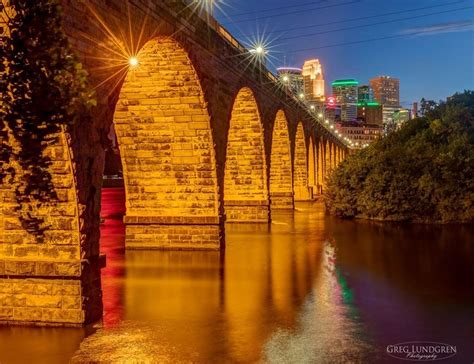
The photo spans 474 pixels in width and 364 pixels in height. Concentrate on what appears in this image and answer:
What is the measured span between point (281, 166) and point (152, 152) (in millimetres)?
16663

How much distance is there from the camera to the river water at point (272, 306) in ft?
26.4

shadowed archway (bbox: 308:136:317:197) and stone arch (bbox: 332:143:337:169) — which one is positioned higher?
stone arch (bbox: 332:143:337:169)

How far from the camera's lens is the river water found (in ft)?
26.4

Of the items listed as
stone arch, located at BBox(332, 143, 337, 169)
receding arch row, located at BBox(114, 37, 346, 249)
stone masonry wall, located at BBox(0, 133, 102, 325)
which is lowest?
stone masonry wall, located at BBox(0, 133, 102, 325)

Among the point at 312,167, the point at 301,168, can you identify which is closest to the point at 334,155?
the point at 312,167

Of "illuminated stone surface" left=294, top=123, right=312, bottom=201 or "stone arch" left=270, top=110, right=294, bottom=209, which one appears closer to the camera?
"stone arch" left=270, top=110, right=294, bottom=209

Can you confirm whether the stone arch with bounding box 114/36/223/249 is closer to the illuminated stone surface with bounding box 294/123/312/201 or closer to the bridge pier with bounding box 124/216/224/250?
the bridge pier with bounding box 124/216/224/250

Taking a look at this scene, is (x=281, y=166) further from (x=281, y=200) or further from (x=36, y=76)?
(x=36, y=76)

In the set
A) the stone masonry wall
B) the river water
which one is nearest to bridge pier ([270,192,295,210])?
the river water

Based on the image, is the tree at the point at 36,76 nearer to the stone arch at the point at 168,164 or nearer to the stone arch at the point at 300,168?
the stone arch at the point at 168,164

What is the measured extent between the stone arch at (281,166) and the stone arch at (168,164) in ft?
43.5

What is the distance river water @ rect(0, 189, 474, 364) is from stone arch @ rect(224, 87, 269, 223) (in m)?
5.79

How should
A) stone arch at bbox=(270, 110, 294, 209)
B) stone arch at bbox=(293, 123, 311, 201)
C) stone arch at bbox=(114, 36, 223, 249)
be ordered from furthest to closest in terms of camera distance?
stone arch at bbox=(293, 123, 311, 201)
stone arch at bbox=(270, 110, 294, 209)
stone arch at bbox=(114, 36, 223, 249)

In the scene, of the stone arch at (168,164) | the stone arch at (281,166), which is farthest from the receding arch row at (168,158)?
the stone arch at (281,166)
